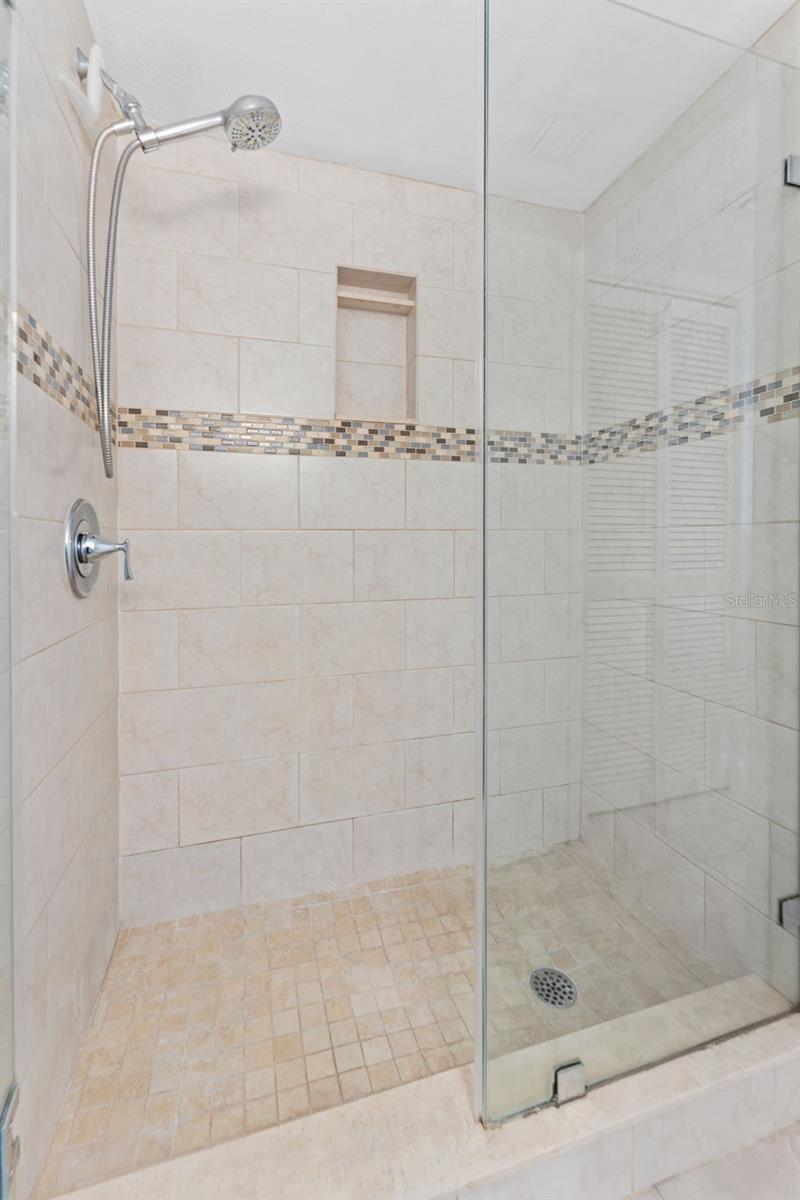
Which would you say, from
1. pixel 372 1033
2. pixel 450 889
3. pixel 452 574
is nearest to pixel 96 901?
pixel 372 1033

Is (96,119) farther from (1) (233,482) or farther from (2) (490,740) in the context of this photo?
(2) (490,740)

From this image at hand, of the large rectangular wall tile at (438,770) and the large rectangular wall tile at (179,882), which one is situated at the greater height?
the large rectangular wall tile at (438,770)

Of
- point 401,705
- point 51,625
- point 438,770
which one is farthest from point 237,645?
point 438,770

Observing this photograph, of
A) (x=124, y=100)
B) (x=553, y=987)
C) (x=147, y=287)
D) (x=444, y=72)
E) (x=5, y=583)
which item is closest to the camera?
(x=5, y=583)

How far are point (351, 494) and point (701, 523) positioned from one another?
102 cm

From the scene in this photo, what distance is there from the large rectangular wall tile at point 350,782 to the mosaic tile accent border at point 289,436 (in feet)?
3.20

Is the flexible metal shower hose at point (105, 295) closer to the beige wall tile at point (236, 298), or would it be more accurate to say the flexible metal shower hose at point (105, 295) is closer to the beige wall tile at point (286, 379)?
the beige wall tile at point (236, 298)

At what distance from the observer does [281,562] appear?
1740mm

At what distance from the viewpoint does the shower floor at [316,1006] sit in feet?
3.24

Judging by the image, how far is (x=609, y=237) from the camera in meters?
1.19

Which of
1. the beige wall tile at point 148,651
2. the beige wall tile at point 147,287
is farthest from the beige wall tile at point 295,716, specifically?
the beige wall tile at point 147,287

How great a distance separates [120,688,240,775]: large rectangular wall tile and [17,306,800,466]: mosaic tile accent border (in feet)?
2.43

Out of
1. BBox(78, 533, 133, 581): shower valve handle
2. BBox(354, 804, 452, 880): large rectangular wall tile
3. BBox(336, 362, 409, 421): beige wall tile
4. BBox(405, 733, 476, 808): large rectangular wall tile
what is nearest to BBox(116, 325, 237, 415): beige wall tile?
BBox(336, 362, 409, 421): beige wall tile

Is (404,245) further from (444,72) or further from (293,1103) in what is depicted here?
(293,1103)
